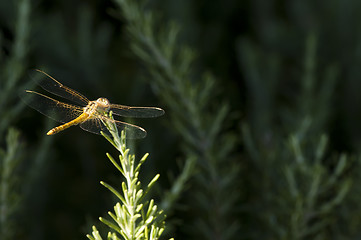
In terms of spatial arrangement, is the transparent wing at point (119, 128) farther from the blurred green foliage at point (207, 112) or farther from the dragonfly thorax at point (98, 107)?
the blurred green foliage at point (207, 112)

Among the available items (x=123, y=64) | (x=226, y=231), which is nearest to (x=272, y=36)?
(x=123, y=64)

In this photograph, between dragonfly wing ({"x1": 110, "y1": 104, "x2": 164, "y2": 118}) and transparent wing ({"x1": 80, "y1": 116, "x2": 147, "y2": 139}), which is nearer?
transparent wing ({"x1": 80, "y1": 116, "x2": 147, "y2": 139})

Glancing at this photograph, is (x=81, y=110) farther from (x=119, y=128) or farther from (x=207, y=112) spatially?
(x=207, y=112)

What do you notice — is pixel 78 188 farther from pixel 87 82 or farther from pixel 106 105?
pixel 106 105

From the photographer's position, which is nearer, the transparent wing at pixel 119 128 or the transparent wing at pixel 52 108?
the transparent wing at pixel 119 128

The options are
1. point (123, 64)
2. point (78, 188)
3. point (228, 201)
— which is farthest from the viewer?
point (123, 64)

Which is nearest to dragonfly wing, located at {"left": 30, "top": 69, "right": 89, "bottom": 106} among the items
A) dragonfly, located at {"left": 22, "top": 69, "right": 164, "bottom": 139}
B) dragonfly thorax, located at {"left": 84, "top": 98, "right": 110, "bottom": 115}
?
dragonfly, located at {"left": 22, "top": 69, "right": 164, "bottom": 139}

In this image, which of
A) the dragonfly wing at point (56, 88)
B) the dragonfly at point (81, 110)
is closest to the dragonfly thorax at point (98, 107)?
the dragonfly at point (81, 110)

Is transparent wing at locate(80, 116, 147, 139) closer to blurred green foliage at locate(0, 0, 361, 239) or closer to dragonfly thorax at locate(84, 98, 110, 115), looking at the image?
dragonfly thorax at locate(84, 98, 110, 115)
